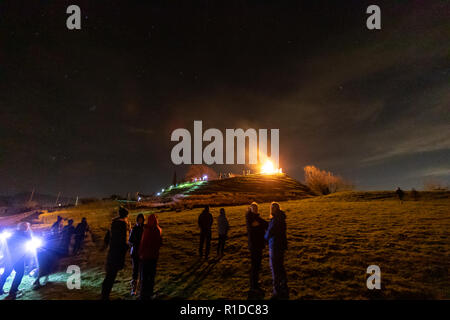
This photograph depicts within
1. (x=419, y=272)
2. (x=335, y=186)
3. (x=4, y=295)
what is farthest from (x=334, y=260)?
(x=335, y=186)

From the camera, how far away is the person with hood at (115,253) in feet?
20.0

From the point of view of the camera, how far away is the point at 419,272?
7.56 meters

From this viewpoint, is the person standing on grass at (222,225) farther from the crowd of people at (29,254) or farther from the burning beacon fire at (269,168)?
the burning beacon fire at (269,168)

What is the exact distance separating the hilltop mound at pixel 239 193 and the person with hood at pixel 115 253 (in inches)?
1173

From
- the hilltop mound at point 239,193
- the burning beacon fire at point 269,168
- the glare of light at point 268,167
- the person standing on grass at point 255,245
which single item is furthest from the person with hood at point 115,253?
the glare of light at point 268,167

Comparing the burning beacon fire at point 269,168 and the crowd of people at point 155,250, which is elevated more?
the burning beacon fire at point 269,168

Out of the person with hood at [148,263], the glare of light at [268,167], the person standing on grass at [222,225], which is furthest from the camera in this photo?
the glare of light at [268,167]

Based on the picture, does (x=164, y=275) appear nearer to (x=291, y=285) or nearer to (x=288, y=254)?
(x=291, y=285)

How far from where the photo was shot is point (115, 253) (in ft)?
20.4

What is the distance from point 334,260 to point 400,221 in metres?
10.8

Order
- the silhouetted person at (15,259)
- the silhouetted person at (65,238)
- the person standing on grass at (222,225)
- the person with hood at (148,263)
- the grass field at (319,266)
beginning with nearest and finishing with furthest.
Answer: the person with hood at (148,263) < the grass field at (319,266) < the silhouetted person at (15,259) < the person standing on grass at (222,225) < the silhouetted person at (65,238)

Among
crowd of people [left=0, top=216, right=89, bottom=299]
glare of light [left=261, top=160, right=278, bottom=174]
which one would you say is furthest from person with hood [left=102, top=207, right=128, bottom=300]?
glare of light [left=261, top=160, right=278, bottom=174]

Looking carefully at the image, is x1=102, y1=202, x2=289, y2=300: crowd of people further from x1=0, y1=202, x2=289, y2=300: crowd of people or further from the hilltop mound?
the hilltop mound

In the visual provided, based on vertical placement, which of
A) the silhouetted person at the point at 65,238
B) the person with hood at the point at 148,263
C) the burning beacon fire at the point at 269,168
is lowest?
the silhouetted person at the point at 65,238
